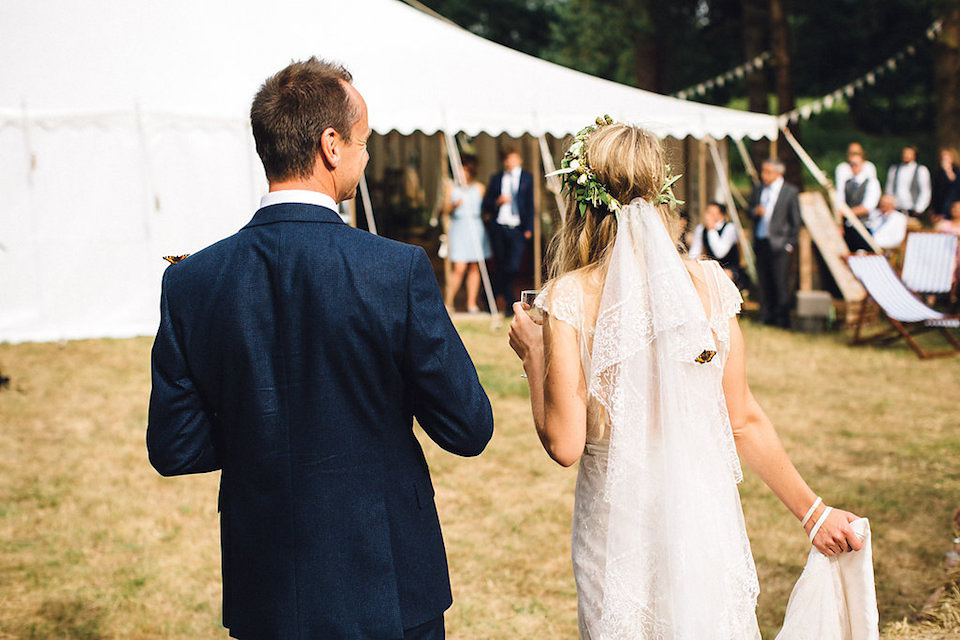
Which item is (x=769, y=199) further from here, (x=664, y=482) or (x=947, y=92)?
(x=664, y=482)

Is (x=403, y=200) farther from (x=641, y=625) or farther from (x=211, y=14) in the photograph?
(x=641, y=625)

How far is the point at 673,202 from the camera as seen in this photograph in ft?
7.32

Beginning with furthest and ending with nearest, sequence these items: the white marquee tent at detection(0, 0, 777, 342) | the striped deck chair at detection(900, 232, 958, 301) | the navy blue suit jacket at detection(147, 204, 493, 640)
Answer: the striped deck chair at detection(900, 232, 958, 301), the white marquee tent at detection(0, 0, 777, 342), the navy blue suit jacket at detection(147, 204, 493, 640)

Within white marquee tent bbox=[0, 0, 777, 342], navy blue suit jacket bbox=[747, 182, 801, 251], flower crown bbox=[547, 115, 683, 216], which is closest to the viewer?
flower crown bbox=[547, 115, 683, 216]

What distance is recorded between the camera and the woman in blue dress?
1080 cm

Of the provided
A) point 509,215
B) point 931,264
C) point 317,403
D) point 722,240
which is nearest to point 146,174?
point 509,215

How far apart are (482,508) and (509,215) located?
613 cm

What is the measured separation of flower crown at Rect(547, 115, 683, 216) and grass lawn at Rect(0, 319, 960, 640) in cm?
191

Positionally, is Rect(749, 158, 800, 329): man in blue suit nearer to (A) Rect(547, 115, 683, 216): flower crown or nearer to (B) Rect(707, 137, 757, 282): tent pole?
(B) Rect(707, 137, 757, 282): tent pole

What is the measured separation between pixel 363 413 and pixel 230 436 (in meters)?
0.29

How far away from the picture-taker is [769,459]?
2.29m

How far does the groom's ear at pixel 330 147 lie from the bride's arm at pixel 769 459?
39.9 inches


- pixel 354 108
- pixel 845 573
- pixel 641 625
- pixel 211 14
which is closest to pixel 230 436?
pixel 354 108

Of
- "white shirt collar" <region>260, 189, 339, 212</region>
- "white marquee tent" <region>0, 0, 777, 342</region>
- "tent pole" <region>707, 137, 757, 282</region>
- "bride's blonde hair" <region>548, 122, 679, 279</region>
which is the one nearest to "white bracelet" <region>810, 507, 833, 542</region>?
"bride's blonde hair" <region>548, 122, 679, 279</region>
